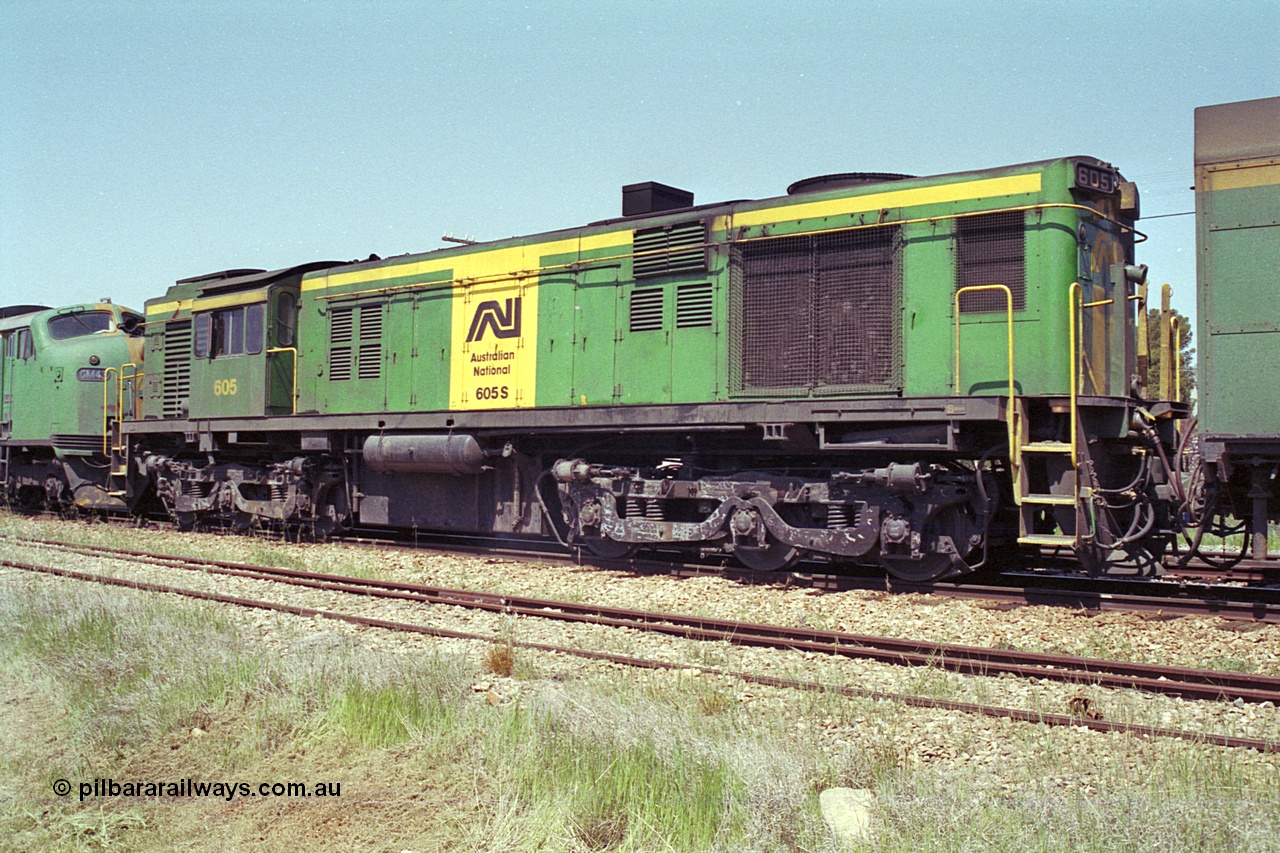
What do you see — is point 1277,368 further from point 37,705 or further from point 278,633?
point 37,705

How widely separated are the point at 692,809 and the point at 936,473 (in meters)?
5.83

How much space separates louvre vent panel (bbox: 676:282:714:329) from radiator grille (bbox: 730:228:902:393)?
0.30m

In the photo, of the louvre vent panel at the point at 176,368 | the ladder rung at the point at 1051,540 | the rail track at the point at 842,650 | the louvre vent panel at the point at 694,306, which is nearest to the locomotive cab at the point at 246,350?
the louvre vent panel at the point at 176,368

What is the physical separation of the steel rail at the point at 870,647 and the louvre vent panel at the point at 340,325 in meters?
4.49

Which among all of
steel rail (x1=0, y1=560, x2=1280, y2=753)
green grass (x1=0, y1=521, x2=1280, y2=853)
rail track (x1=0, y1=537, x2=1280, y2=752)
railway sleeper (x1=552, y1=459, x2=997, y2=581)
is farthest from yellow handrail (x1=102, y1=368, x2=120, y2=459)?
green grass (x1=0, y1=521, x2=1280, y2=853)

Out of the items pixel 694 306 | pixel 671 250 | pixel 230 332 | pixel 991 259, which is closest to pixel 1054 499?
pixel 991 259

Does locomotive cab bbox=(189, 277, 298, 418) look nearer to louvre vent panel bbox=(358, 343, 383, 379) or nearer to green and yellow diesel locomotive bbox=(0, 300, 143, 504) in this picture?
louvre vent panel bbox=(358, 343, 383, 379)

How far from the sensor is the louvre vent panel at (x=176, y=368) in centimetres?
1597

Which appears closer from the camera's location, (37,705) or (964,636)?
(37,705)

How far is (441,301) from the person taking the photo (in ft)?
43.1

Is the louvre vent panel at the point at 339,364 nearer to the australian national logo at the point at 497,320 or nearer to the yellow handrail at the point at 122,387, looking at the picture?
the australian national logo at the point at 497,320

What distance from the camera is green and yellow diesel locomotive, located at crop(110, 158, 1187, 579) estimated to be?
8938 mm

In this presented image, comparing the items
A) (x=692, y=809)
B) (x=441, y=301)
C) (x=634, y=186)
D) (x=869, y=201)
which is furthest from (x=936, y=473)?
(x=441, y=301)

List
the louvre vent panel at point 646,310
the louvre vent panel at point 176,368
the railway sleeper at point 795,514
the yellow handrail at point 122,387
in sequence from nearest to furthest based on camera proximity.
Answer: the railway sleeper at point 795,514 < the louvre vent panel at point 646,310 < the louvre vent panel at point 176,368 < the yellow handrail at point 122,387
